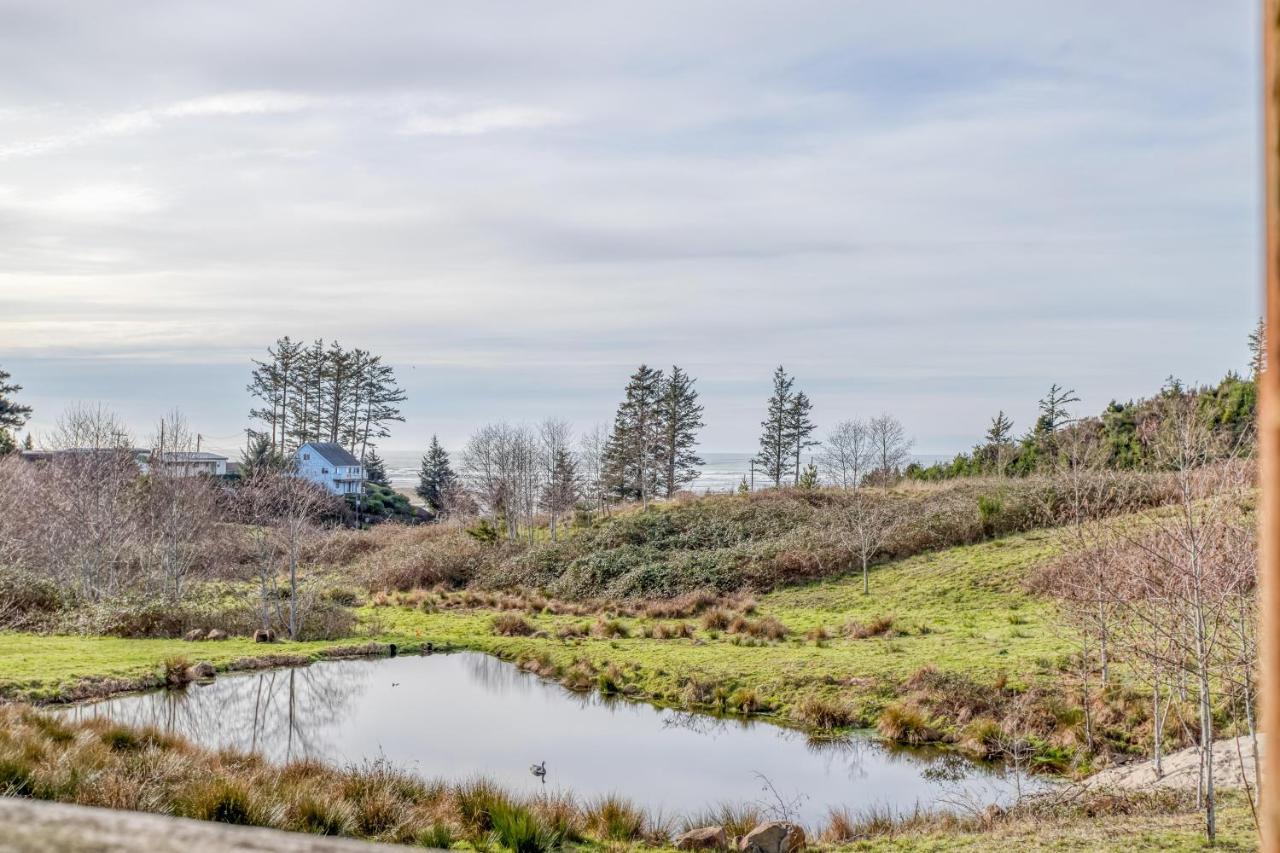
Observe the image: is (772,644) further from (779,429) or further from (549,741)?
(779,429)

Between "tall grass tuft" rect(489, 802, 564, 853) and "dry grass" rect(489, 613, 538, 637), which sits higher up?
"tall grass tuft" rect(489, 802, 564, 853)

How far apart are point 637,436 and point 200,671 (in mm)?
43050

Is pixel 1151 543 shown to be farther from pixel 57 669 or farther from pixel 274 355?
pixel 274 355

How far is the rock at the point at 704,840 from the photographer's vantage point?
942 cm

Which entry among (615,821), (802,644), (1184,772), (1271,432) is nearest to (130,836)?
(1271,432)

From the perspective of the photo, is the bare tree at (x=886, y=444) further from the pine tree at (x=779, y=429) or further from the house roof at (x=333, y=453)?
the house roof at (x=333, y=453)

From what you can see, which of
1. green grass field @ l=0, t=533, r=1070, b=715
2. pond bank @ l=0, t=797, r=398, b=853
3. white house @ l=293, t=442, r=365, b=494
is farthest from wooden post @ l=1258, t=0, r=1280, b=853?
white house @ l=293, t=442, r=365, b=494

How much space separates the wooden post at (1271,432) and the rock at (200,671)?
866 inches

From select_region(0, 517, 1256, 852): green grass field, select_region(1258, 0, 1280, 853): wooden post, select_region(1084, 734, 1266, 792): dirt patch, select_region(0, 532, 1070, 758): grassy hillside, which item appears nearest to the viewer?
select_region(1258, 0, 1280, 853): wooden post

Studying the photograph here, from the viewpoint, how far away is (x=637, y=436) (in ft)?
202

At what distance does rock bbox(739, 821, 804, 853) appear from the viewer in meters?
9.06

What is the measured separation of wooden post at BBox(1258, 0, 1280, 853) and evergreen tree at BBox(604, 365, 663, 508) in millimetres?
60545

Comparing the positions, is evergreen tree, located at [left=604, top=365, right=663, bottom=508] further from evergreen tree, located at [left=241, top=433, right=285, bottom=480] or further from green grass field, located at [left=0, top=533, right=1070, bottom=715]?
green grass field, located at [left=0, top=533, right=1070, bottom=715]

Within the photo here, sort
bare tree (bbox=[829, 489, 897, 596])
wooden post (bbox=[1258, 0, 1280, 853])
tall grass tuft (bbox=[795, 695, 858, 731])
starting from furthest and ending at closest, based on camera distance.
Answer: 1. bare tree (bbox=[829, 489, 897, 596])
2. tall grass tuft (bbox=[795, 695, 858, 731])
3. wooden post (bbox=[1258, 0, 1280, 853])
